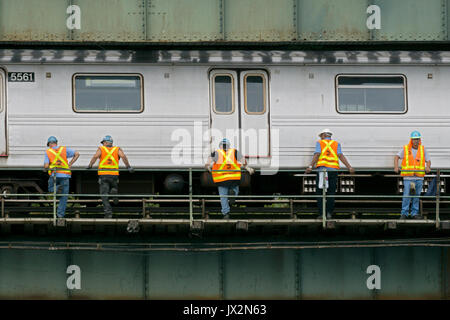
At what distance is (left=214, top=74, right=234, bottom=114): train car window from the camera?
47.4 feet

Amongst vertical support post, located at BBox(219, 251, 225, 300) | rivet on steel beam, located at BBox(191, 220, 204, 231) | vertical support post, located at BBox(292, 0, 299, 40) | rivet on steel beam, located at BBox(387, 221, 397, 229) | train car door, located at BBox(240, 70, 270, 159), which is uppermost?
vertical support post, located at BBox(292, 0, 299, 40)

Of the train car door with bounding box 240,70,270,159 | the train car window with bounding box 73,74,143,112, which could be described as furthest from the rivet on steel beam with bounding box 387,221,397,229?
the train car window with bounding box 73,74,143,112

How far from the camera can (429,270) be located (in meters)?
14.1

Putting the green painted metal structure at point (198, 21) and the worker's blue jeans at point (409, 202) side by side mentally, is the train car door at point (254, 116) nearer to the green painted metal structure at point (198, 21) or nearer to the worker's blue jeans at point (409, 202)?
the green painted metal structure at point (198, 21)

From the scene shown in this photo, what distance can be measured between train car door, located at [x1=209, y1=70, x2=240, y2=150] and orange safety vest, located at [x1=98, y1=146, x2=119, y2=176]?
257 cm

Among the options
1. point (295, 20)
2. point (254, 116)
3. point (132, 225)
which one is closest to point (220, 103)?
point (254, 116)

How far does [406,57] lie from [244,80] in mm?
3812

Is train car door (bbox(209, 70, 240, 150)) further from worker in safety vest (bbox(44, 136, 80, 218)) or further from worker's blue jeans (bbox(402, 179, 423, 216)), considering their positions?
worker's blue jeans (bbox(402, 179, 423, 216))

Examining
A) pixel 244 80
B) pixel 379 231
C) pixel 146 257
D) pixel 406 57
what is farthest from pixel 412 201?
pixel 146 257

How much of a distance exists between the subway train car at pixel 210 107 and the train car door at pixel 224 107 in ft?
0.08

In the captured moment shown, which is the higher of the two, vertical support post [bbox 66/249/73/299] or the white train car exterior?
the white train car exterior

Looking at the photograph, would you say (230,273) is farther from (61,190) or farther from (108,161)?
(61,190)

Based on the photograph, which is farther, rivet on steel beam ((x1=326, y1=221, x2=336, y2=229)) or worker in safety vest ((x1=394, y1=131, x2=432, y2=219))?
worker in safety vest ((x1=394, y1=131, x2=432, y2=219))

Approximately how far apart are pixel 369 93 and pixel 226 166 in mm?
4078
